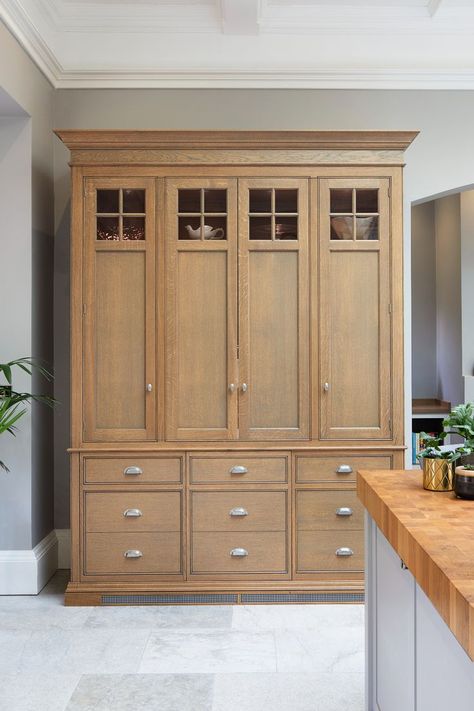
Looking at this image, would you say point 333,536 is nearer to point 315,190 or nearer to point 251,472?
point 251,472

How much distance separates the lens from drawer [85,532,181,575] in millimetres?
3389

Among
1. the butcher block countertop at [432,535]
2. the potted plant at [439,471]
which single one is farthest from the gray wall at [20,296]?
the potted plant at [439,471]

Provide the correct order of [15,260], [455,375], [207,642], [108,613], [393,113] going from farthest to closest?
[455,375] → [393,113] → [15,260] → [108,613] → [207,642]

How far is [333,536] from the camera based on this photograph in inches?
134

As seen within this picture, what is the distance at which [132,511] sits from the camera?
3.40 metres

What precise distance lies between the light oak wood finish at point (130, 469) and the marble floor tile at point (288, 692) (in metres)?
1.04

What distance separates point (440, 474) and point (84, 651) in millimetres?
1789

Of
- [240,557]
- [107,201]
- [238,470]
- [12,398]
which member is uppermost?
[107,201]

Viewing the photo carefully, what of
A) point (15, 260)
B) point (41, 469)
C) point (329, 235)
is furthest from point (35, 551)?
point (329, 235)

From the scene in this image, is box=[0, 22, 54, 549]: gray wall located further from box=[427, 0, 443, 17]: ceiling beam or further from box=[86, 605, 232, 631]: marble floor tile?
box=[427, 0, 443, 17]: ceiling beam

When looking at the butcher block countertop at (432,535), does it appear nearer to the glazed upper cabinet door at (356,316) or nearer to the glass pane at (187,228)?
the glazed upper cabinet door at (356,316)

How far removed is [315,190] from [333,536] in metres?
1.77

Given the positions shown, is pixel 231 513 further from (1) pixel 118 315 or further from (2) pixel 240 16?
(2) pixel 240 16

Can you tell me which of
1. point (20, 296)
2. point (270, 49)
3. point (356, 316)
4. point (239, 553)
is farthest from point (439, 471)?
point (270, 49)
